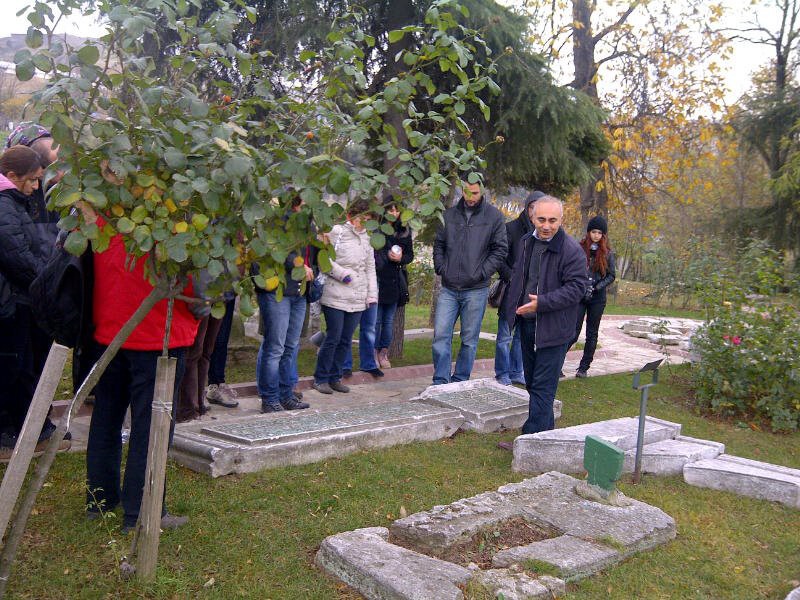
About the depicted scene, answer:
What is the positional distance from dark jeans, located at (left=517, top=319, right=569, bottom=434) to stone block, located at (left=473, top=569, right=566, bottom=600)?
2.24 metres

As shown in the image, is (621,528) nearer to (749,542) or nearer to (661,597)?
(661,597)

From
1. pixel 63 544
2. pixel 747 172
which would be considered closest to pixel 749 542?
pixel 63 544

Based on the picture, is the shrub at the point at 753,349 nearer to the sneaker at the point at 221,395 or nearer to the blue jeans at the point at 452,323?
the blue jeans at the point at 452,323

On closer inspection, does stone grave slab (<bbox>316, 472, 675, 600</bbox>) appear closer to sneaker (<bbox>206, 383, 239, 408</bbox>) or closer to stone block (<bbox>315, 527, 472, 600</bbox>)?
stone block (<bbox>315, 527, 472, 600</bbox>)

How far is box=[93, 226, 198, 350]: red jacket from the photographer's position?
3.48 metres

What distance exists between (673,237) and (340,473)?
35.9 m

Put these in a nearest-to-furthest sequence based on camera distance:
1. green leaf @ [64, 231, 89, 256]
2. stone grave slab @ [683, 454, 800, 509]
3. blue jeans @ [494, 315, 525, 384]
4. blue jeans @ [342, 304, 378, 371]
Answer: green leaf @ [64, 231, 89, 256], stone grave slab @ [683, 454, 800, 509], blue jeans @ [342, 304, 378, 371], blue jeans @ [494, 315, 525, 384]

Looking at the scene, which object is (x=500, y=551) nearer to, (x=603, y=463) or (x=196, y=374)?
(x=603, y=463)

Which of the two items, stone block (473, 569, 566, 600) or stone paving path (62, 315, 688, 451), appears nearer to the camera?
stone block (473, 569, 566, 600)

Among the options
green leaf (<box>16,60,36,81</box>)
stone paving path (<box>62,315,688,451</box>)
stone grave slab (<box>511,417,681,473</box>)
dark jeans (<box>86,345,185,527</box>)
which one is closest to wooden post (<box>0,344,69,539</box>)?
dark jeans (<box>86,345,185,527</box>)

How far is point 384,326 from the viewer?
8.34m

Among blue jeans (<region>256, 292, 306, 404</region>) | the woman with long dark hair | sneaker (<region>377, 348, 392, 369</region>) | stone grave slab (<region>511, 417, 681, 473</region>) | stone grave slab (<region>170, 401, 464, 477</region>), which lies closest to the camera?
stone grave slab (<region>170, 401, 464, 477</region>)

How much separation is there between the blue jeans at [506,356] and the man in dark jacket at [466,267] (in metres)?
0.71

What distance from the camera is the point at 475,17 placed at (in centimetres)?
748
